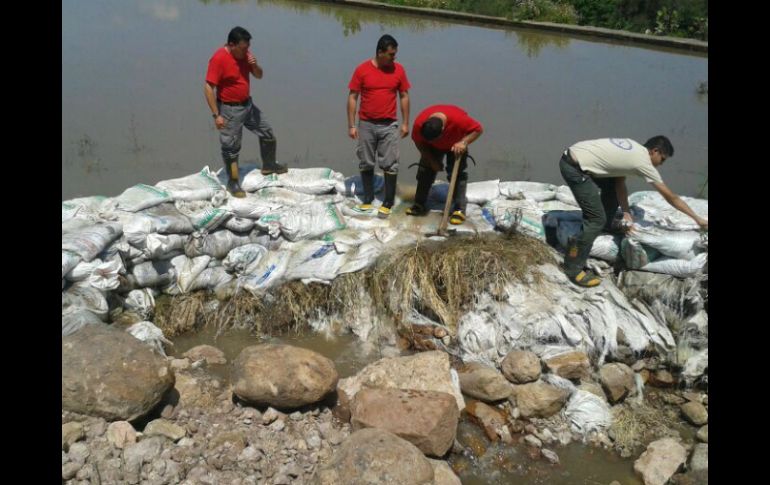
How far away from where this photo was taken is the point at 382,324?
3779 millimetres

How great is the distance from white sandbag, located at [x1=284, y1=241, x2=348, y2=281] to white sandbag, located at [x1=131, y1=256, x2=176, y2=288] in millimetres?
815

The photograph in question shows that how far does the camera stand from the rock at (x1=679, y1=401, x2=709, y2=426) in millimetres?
3199

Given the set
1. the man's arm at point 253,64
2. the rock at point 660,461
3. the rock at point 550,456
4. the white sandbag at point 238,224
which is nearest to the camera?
the rock at point 660,461

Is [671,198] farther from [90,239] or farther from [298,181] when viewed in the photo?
[90,239]

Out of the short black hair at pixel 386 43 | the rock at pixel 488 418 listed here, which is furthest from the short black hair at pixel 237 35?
the rock at pixel 488 418

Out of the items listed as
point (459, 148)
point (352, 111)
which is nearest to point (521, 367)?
point (459, 148)

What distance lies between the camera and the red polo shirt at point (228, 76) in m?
4.11

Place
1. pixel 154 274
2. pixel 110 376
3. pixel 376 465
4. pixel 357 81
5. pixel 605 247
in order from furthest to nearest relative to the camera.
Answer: pixel 357 81, pixel 605 247, pixel 154 274, pixel 110 376, pixel 376 465

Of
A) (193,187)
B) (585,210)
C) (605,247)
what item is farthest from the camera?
(193,187)

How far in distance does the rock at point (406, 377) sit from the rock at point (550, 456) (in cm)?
48

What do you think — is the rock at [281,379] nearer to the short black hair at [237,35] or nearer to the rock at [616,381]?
the rock at [616,381]

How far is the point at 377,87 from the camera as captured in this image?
163 inches

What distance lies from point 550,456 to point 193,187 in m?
3.08
